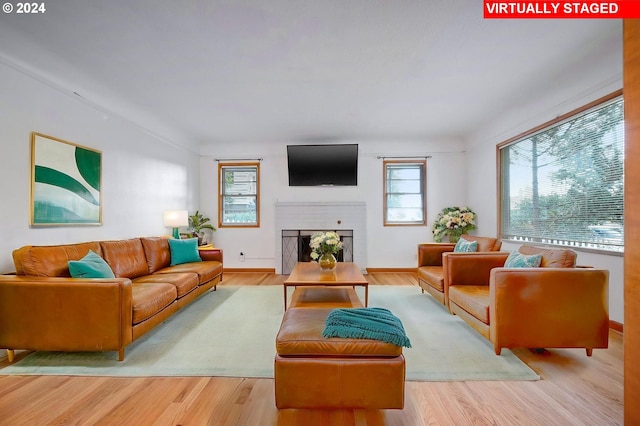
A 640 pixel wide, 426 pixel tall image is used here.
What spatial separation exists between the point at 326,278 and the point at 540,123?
3304 mm

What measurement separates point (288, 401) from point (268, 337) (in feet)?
3.64

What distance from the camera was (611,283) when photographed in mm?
2713

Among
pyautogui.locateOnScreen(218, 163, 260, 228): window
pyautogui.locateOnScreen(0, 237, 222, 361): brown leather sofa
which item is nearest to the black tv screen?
A: pyautogui.locateOnScreen(218, 163, 260, 228): window

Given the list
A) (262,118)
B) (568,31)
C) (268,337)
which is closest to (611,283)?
(568,31)

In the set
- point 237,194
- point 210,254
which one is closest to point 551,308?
point 210,254

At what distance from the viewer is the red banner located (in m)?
2.05

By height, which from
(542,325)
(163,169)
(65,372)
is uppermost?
(163,169)

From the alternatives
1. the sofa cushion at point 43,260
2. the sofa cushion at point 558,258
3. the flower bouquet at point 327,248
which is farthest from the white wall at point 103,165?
the sofa cushion at point 558,258

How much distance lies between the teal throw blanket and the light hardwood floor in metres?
0.44

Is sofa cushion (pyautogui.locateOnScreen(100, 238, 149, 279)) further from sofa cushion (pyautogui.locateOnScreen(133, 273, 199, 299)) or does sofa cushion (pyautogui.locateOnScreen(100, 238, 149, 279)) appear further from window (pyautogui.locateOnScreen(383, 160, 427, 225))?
window (pyautogui.locateOnScreen(383, 160, 427, 225))

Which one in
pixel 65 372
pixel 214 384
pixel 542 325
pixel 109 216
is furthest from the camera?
pixel 109 216

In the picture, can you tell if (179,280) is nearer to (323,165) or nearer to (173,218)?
(173,218)

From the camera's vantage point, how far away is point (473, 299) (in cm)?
260

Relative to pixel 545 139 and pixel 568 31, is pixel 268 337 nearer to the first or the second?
pixel 568 31
